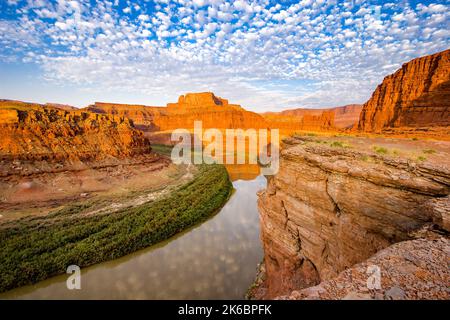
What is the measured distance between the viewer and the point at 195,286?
1216 centimetres

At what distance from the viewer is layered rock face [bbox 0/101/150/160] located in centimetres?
2497

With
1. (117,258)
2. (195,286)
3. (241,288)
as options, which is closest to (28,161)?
(117,258)

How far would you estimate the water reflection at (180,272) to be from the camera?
1173 cm

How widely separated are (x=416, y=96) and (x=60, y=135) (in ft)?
181

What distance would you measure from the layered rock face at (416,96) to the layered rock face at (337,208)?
1131 inches

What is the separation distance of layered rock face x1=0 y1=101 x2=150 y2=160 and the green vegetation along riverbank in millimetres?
12435

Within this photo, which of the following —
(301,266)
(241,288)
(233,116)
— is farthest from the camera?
(233,116)

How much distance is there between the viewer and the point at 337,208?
754cm

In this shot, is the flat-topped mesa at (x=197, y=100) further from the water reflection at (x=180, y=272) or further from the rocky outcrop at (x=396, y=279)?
the rocky outcrop at (x=396, y=279)
